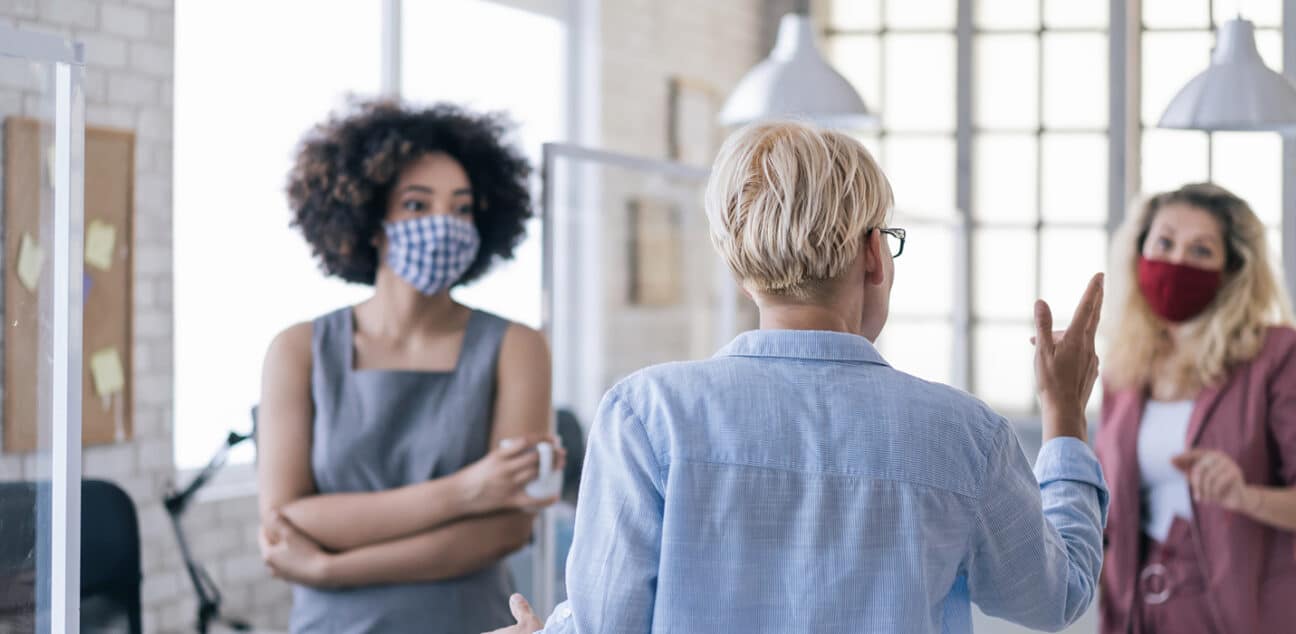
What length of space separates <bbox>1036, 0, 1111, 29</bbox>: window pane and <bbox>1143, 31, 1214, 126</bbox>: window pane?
0.32 meters

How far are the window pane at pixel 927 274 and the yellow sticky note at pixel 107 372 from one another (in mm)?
3252

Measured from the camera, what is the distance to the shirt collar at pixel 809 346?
1214 millimetres

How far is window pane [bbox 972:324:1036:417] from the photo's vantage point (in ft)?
22.4

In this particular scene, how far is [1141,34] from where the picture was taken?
649 centimetres

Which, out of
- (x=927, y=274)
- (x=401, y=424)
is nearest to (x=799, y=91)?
(x=401, y=424)

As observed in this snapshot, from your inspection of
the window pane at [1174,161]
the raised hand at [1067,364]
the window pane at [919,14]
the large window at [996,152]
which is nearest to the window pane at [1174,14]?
the large window at [996,152]

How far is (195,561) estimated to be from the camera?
3.71m

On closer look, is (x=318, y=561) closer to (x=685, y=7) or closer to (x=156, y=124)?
(x=156, y=124)

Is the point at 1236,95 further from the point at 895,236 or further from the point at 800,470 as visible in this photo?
the point at 800,470

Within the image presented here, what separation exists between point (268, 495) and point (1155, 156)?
A: 5327mm

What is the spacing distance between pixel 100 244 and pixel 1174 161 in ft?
15.9

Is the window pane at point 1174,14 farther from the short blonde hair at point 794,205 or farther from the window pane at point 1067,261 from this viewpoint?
the short blonde hair at point 794,205

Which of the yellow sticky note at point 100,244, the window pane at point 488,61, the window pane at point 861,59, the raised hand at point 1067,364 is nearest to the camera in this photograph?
the raised hand at point 1067,364

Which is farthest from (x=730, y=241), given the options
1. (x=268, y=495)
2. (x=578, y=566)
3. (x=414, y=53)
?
(x=414, y=53)
